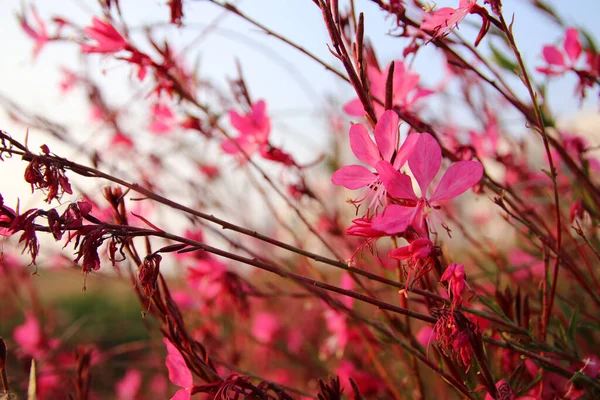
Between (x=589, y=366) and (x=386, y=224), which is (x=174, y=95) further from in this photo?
(x=589, y=366)

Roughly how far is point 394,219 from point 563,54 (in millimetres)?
570

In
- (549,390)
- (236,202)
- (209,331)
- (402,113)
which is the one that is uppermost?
(236,202)

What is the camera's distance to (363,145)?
1.71 feet

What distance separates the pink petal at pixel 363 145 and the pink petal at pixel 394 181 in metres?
0.04

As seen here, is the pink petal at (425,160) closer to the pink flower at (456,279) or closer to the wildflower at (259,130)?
the pink flower at (456,279)

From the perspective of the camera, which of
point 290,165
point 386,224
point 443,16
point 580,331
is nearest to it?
point 386,224

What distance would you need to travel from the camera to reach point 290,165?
0.86 m

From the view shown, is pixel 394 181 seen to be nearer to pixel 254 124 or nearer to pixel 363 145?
pixel 363 145

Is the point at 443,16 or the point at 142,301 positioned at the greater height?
the point at 443,16

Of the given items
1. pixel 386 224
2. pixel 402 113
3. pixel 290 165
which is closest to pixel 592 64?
pixel 402 113

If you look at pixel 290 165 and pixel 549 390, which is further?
pixel 290 165

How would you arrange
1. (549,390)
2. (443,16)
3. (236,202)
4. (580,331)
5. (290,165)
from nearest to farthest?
(443,16) < (549,390) < (290,165) < (580,331) < (236,202)

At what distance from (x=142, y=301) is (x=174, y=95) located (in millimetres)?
391

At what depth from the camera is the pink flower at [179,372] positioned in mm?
560
